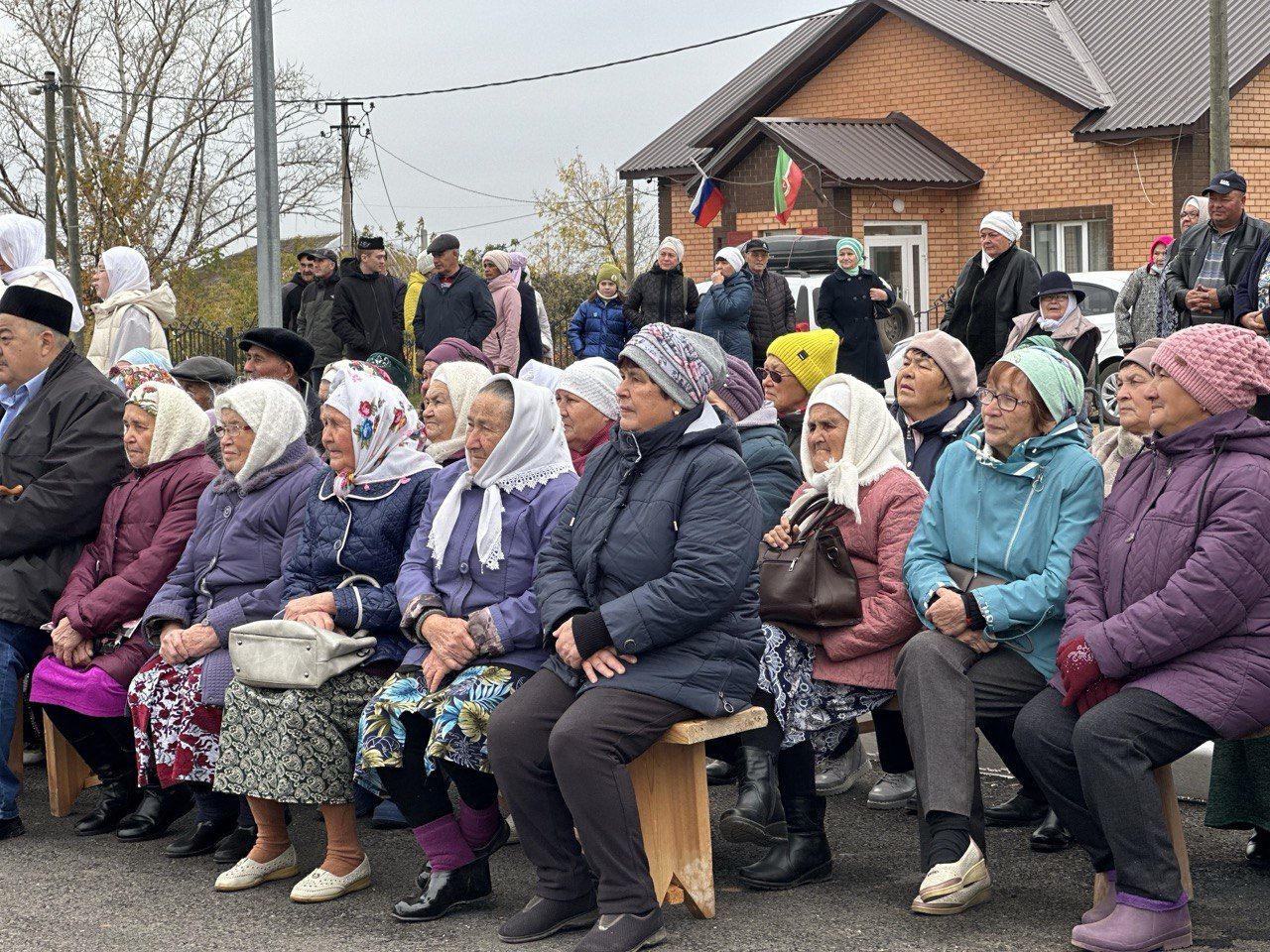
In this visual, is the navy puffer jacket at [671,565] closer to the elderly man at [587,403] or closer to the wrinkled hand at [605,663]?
the wrinkled hand at [605,663]

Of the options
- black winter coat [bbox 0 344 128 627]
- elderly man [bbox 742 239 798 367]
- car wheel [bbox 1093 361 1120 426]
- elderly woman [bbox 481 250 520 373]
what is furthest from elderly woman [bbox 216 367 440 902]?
car wheel [bbox 1093 361 1120 426]

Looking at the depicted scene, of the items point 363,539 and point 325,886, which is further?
point 363,539

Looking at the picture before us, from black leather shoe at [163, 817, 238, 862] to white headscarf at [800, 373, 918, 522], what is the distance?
240 centimetres

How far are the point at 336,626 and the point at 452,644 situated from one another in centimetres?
56

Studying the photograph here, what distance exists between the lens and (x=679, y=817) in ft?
15.2

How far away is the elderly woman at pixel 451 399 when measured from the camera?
610cm

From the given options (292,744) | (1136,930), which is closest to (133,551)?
(292,744)

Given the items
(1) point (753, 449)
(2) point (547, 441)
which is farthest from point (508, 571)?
(1) point (753, 449)

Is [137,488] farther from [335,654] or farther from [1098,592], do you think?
[1098,592]

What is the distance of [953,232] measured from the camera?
28.1 meters

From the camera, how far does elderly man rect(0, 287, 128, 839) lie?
5.96 m

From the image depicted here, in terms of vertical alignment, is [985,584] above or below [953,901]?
above

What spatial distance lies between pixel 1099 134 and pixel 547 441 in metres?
22.4

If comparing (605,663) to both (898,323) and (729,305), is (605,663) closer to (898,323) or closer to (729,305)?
(729,305)
